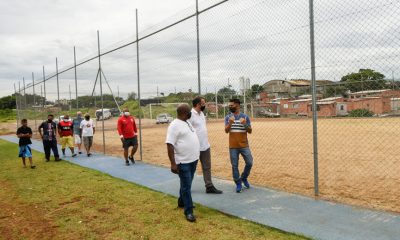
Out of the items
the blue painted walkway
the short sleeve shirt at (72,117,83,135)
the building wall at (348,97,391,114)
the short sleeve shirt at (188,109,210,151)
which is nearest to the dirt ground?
the building wall at (348,97,391,114)

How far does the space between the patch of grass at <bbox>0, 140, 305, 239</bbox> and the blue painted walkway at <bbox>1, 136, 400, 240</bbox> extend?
0.28 metres

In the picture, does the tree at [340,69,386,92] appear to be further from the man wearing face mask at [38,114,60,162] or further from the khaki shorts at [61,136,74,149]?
the khaki shorts at [61,136,74,149]

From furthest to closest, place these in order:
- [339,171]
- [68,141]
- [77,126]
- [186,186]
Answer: [77,126]
[68,141]
[339,171]
[186,186]

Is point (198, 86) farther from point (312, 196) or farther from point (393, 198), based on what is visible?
point (393, 198)

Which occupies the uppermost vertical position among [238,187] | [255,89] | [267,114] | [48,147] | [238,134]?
[255,89]

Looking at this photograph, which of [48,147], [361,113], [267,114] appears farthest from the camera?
[48,147]

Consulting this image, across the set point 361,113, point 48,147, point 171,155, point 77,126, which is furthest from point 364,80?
point 77,126

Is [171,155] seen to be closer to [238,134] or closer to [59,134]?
[238,134]

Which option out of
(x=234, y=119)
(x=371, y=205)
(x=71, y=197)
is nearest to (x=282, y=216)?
(x=371, y=205)

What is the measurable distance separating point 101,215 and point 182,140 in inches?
72.9

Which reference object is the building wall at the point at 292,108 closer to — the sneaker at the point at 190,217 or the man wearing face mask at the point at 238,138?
the man wearing face mask at the point at 238,138

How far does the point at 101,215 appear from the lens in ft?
19.1

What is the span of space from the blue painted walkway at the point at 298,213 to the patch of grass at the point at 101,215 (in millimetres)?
283

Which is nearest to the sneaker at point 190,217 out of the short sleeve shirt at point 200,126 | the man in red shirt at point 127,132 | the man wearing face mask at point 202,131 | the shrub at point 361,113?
the man wearing face mask at point 202,131
